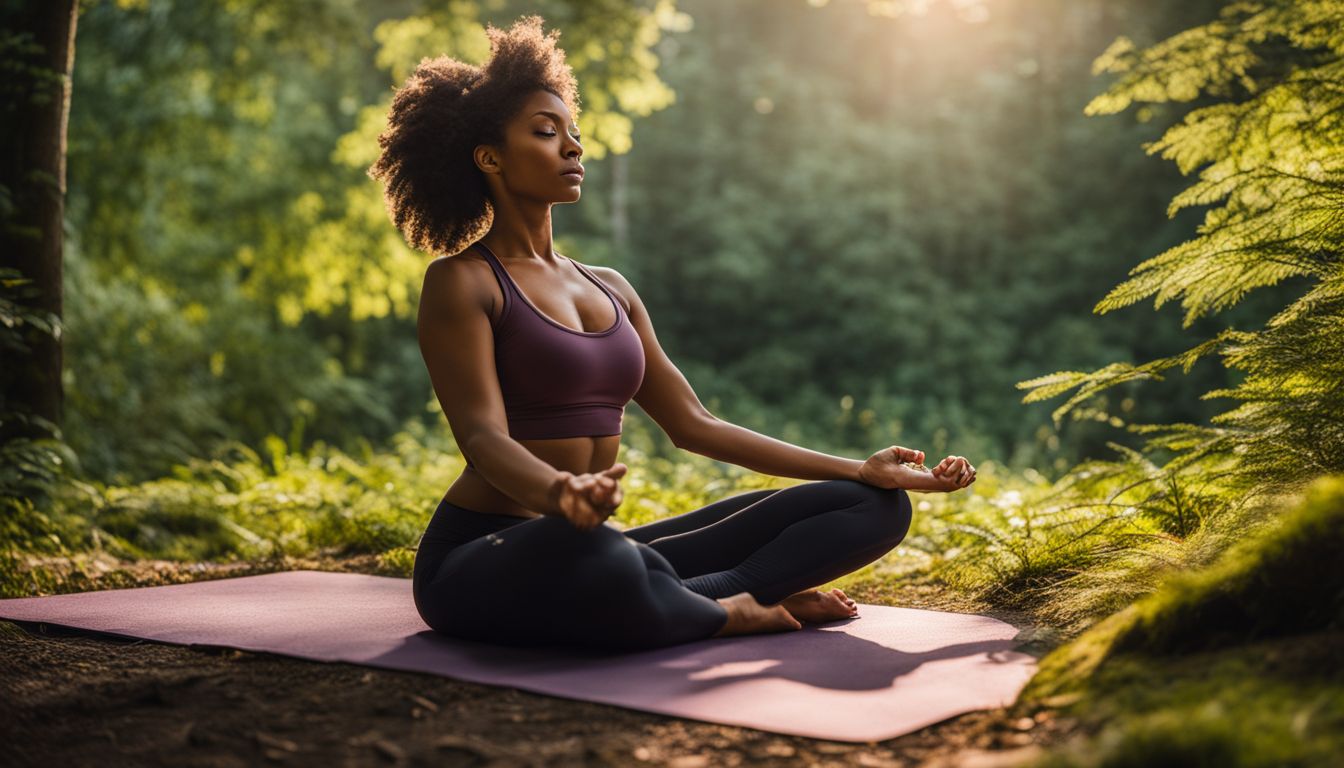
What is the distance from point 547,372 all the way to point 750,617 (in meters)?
0.90

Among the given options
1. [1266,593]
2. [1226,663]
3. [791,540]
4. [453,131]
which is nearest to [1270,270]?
[1266,593]

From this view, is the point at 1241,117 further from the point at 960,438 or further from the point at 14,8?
the point at 960,438

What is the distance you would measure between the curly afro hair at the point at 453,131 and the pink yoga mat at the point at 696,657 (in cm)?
126

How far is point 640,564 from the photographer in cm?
281

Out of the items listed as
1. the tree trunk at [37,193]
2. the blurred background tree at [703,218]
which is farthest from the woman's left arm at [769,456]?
the blurred background tree at [703,218]

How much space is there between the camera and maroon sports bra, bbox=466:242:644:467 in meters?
3.11

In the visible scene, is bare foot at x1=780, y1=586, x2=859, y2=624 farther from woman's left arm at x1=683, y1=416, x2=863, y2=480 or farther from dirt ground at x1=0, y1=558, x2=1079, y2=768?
dirt ground at x1=0, y1=558, x2=1079, y2=768

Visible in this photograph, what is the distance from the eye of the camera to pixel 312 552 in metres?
5.51

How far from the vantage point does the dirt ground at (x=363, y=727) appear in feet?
6.94

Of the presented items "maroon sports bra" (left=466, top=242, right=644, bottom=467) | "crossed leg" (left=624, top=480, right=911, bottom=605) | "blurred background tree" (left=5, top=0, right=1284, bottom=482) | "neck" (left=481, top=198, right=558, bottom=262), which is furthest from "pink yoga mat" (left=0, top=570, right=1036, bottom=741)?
"blurred background tree" (left=5, top=0, right=1284, bottom=482)

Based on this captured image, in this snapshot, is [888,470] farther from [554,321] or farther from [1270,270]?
[1270,270]

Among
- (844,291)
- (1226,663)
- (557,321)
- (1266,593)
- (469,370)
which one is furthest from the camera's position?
(844,291)

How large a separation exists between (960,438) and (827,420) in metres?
2.98

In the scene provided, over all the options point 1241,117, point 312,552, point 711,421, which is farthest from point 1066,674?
point 312,552
